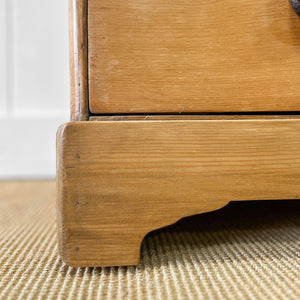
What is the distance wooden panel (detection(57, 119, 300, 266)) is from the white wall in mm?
1048

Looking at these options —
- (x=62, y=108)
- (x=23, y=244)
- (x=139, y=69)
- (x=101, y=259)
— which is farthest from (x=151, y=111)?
(x=62, y=108)

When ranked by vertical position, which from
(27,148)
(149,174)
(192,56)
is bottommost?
(27,148)

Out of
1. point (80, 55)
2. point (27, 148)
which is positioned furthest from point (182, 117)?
point (27, 148)

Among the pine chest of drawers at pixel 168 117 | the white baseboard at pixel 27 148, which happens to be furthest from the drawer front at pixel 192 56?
the white baseboard at pixel 27 148

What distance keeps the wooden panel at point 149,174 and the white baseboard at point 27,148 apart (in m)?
1.05

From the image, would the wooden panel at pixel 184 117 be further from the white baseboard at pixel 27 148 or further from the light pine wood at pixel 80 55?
the white baseboard at pixel 27 148

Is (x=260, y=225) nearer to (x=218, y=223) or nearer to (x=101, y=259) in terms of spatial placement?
(x=218, y=223)

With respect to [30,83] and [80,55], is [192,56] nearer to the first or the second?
[80,55]

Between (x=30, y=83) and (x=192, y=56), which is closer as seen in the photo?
(x=192, y=56)

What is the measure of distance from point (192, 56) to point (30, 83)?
112cm

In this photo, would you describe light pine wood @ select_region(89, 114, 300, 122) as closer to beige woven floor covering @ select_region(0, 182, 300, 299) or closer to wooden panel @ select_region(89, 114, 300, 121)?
wooden panel @ select_region(89, 114, 300, 121)

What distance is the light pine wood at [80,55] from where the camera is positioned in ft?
1.36

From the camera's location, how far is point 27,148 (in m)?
1.40

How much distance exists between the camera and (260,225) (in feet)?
2.10
